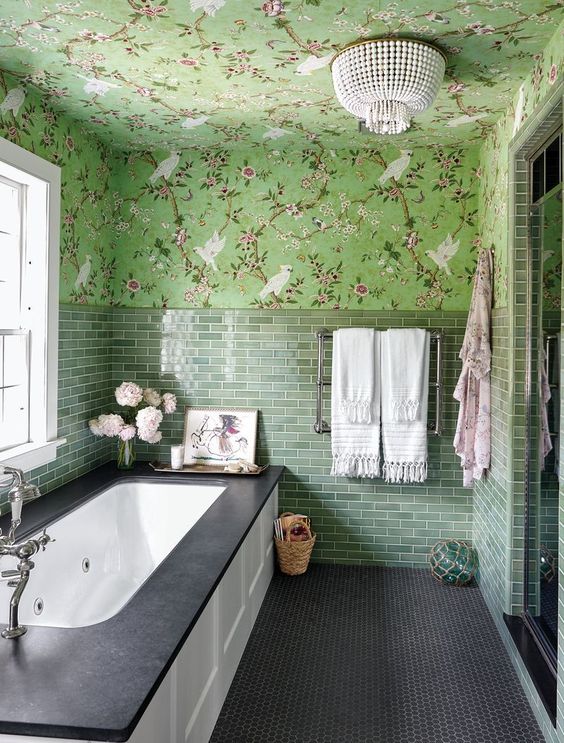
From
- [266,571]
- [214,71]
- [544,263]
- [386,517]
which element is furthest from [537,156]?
[266,571]

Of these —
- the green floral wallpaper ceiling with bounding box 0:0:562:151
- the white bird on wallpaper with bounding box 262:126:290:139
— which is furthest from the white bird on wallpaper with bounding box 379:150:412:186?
the white bird on wallpaper with bounding box 262:126:290:139

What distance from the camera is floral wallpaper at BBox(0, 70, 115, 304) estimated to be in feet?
9.46

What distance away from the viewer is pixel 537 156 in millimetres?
2750

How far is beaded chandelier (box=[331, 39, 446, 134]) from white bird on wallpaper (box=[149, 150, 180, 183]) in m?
1.68

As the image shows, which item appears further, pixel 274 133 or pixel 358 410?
pixel 358 410

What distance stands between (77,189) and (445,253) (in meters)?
2.10

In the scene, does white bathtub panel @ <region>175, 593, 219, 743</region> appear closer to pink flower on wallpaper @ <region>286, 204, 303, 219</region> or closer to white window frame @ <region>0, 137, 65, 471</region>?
white window frame @ <region>0, 137, 65, 471</region>

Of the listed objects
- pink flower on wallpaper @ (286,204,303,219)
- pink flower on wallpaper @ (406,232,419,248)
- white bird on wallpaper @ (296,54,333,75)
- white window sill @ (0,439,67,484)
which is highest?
white bird on wallpaper @ (296,54,333,75)

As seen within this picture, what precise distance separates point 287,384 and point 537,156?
6.06 feet

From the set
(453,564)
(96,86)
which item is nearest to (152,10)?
(96,86)

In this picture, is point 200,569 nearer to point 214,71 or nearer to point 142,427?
point 142,427

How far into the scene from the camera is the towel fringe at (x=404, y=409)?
361 centimetres

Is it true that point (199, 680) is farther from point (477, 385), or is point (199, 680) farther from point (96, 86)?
point (96, 86)

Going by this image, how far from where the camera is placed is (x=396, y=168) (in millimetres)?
3736
